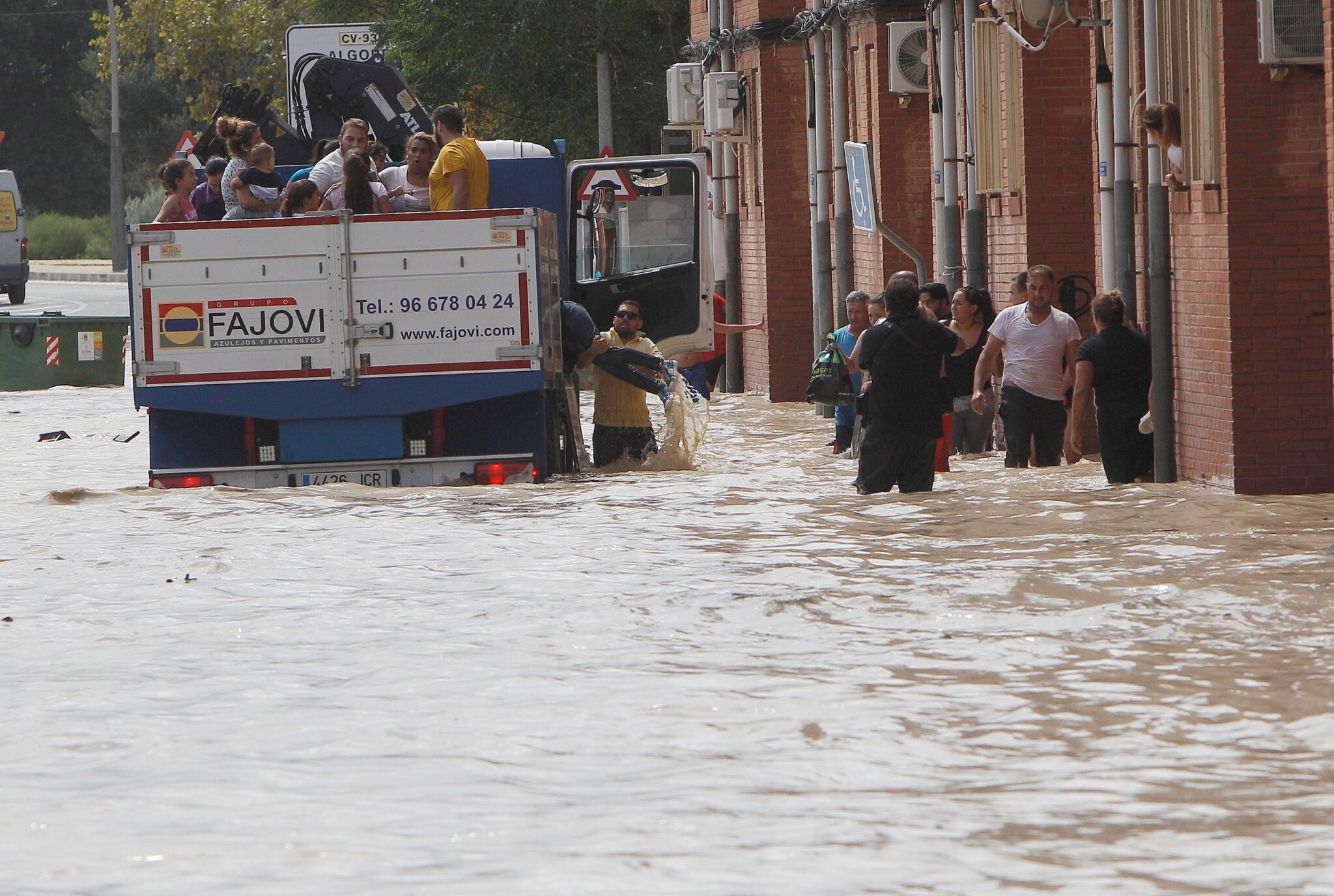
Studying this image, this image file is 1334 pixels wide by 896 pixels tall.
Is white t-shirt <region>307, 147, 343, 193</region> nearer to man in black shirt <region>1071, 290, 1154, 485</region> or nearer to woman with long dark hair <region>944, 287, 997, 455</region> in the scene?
woman with long dark hair <region>944, 287, 997, 455</region>

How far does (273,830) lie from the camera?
5355mm

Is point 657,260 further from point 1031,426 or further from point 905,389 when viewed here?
point 905,389

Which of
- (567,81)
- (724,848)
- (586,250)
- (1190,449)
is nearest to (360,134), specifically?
(586,250)

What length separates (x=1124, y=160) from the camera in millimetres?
12977

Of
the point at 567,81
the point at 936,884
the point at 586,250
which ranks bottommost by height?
the point at 936,884

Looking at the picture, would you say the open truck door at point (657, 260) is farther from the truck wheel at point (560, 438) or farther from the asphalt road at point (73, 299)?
the asphalt road at point (73, 299)

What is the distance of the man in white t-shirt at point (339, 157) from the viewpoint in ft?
45.9

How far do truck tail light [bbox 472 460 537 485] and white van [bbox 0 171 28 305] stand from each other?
31454 millimetres

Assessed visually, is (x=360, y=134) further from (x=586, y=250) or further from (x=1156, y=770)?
(x=1156, y=770)

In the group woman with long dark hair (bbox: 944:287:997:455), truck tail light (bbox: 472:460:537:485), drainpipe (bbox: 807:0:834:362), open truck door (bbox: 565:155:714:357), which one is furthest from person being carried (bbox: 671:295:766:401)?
truck tail light (bbox: 472:460:537:485)

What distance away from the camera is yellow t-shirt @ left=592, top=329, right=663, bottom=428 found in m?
15.1

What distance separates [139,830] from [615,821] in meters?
1.25

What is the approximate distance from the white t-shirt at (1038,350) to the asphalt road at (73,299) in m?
22.3

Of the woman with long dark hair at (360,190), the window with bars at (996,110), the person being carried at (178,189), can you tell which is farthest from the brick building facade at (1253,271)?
the person being carried at (178,189)
